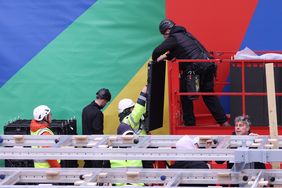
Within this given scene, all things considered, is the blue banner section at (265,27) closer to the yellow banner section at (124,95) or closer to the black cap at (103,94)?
the yellow banner section at (124,95)

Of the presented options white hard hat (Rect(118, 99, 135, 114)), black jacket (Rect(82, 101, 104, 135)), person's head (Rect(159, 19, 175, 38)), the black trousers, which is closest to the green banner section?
black jacket (Rect(82, 101, 104, 135))

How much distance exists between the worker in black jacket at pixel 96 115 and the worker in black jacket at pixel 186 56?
1.10 m

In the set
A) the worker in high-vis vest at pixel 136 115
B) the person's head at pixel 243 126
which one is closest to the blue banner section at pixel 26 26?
the worker in high-vis vest at pixel 136 115

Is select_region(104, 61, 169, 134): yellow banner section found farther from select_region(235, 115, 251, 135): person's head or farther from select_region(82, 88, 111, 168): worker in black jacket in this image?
select_region(235, 115, 251, 135): person's head

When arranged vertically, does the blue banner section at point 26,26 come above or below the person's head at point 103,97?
above

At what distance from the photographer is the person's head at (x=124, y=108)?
14345 millimetres

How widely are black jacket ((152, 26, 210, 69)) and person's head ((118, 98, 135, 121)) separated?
2.52ft

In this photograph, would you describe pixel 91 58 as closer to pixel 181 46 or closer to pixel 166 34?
pixel 166 34

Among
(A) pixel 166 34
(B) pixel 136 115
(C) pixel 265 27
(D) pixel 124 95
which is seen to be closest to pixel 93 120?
(D) pixel 124 95

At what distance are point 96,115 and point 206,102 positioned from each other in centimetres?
172

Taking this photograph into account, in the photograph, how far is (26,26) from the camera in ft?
52.9

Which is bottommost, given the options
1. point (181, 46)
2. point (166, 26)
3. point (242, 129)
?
point (242, 129)

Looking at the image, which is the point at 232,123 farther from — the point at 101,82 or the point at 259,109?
the point at 101,82

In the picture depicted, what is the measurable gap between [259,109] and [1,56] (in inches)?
180
